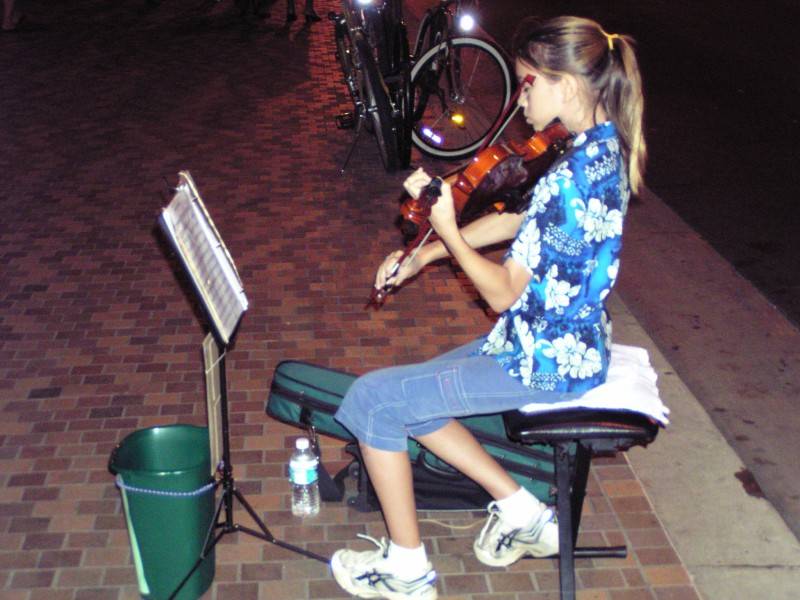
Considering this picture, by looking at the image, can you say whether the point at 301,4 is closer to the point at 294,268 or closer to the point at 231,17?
the point at 231,17

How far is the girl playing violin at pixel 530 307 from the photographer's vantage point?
9.18 ft

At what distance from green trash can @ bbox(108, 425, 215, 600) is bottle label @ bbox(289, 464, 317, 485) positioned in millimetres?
441

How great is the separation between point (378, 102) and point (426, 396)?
3998mm

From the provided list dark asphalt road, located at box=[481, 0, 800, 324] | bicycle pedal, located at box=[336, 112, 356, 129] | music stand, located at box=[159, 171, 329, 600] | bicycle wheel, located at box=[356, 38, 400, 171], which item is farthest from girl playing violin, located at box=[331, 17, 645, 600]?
bicycle pedal, located at box=[336, 112, 356, 129]

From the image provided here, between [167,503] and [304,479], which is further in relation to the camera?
[304,479]

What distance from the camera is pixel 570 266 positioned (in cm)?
282

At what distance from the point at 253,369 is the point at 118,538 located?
1.24 metres

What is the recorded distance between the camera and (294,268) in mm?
5648

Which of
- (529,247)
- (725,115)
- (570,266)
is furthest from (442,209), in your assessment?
(725,115)

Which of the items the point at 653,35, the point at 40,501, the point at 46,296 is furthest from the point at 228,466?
the point at 653,35

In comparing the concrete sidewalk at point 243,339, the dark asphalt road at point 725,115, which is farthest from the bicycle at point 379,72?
the dark asphalt road at point 725,115

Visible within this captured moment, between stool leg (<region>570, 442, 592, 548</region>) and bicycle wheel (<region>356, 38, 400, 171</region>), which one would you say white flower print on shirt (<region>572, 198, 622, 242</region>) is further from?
bicycle wheel (<region>356, 38, 400, 171</region>)

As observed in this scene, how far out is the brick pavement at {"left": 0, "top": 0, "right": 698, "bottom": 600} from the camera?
11.5 feet

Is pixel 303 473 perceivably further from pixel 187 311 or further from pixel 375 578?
pixel 187 311
